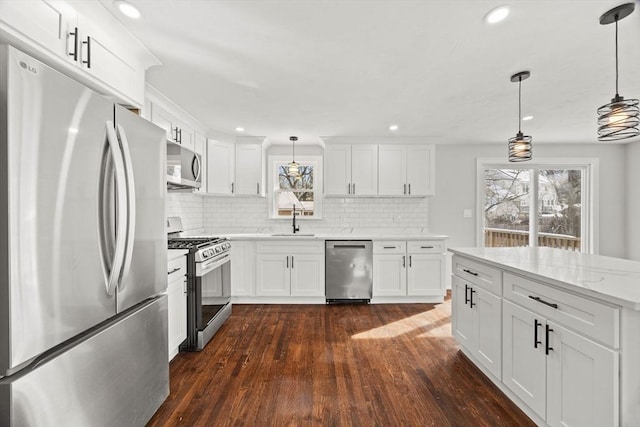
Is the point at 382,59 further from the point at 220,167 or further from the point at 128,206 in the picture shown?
the point at 220,167

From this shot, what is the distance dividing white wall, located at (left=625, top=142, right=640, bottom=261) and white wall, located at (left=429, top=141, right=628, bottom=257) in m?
0.05

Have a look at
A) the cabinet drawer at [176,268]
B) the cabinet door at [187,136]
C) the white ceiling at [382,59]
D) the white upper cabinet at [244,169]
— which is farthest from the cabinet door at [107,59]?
the white upper cabinet at [244,169]

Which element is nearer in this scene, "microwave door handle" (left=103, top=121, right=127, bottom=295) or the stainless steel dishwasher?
"microwave door handle" (left=103, top=121, right=127, bottom=295)

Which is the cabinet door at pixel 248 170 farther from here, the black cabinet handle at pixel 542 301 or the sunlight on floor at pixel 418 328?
the black cabinet handle at pixel 542 301

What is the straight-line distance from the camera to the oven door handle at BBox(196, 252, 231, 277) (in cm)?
271

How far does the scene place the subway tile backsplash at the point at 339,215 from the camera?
15.5 ft

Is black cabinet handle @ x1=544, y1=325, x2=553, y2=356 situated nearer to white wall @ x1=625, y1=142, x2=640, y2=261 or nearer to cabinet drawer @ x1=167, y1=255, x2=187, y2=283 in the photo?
cabinet drawer @ x1=167, y1=255, x2=187, y2=283

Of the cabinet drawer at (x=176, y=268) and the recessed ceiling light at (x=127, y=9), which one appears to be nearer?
the recessed ceiling light at (x=127, y=9)

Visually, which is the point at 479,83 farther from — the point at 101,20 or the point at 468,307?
the point at 101,20

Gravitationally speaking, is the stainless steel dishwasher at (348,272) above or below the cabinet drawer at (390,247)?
below

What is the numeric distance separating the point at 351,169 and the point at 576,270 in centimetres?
310

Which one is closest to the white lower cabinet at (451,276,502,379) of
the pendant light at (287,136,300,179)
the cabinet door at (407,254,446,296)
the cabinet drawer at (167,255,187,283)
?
the cabinet door at (407,254,446,296)

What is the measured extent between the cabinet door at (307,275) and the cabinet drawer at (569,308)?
2.46 meters

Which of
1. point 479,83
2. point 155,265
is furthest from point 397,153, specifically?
point 155,265
